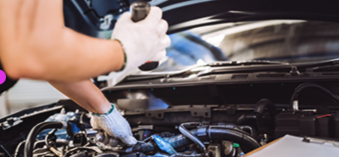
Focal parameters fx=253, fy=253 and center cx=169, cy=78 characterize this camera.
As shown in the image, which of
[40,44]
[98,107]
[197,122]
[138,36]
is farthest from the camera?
[197,122]

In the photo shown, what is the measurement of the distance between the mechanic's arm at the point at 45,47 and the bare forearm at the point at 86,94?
18.8 inches

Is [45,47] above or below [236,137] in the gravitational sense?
above

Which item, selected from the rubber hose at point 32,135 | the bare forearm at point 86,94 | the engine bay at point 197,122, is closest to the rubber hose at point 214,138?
the engine bay at point 197,122

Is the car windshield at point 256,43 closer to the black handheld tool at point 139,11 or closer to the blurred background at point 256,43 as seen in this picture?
the blurred background at point 256,43

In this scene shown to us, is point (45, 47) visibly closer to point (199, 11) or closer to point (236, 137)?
point (236, 137)

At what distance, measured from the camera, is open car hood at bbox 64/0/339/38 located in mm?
1597

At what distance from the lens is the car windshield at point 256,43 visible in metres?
1.56

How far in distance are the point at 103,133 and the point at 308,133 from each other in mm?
1016

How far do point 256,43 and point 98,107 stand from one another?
1.18 m

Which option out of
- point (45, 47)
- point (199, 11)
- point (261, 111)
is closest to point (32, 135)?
point (45, 47)

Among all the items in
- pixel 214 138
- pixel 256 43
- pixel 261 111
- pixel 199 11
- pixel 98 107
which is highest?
pixel 199 11

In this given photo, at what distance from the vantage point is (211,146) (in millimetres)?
1342

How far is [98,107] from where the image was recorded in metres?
1.22

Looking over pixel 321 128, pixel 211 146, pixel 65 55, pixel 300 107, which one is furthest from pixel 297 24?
pixel 65 55
